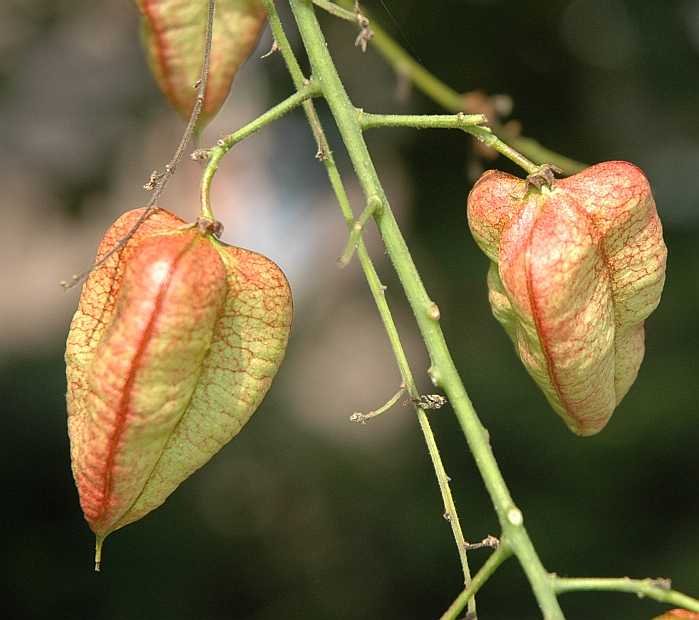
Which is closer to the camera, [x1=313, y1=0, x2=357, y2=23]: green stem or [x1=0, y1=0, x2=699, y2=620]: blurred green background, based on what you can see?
[x1=313, y1=0, x2=357, y2=23]: green stem

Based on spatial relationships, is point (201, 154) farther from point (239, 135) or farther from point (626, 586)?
point (626, 586)

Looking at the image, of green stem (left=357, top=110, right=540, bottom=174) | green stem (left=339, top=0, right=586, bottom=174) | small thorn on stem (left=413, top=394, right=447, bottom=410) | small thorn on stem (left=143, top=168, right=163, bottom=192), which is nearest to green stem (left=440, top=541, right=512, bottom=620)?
small thorn on stem (left=413, top=394, right=447, bottom=410)

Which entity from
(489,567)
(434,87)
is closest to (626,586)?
(489,567)

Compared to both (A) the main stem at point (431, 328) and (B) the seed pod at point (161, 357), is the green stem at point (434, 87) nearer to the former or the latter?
(A) the main stem at point (431, 328)

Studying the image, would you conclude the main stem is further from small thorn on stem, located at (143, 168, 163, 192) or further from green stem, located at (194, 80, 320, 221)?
small thorn on stem, located at (143, 168, 163, 192)

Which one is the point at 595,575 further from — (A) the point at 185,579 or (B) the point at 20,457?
(B) the point at 20,457

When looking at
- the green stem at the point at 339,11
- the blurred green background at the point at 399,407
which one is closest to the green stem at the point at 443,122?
the green stem at the point at 339,11
